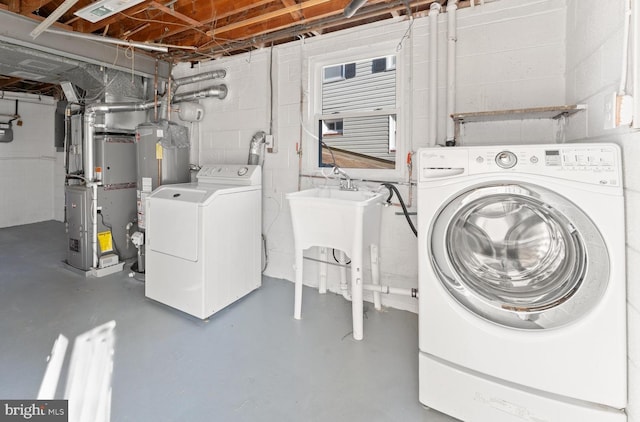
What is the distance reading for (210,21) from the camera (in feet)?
9.28

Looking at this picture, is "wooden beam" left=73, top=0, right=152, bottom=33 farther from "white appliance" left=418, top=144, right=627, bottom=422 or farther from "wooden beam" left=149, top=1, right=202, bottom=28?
"white appliance" left=418, top=144, right=627, bottom=422

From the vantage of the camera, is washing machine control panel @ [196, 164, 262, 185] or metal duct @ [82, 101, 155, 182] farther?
metal duct @ [82, 101, 155, 182]

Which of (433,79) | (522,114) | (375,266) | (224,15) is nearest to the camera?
(522,114)

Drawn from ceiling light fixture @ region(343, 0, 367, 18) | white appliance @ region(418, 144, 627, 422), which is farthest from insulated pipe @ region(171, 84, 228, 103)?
white appliance @ region(418, 144, 627, 422)

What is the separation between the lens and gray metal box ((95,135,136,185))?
340 centimetres

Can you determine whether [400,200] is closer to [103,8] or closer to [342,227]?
[342,227]

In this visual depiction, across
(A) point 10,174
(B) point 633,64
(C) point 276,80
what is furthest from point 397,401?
(A) point 10,174

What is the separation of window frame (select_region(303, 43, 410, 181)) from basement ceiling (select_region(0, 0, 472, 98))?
9.9 inches

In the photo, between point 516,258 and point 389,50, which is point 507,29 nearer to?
point 389,50

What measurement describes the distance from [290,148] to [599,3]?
7.68 feet

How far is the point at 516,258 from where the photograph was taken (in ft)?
4.77

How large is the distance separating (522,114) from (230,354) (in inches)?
95.7

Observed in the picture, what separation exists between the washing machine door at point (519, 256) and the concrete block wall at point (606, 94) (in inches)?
5.1

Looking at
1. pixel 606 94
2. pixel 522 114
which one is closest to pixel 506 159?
pixel 606 94
